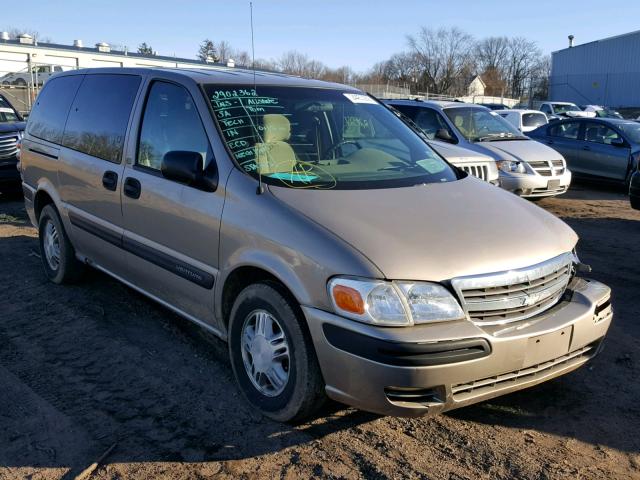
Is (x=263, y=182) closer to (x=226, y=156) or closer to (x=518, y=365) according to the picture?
(x=226, y=156)

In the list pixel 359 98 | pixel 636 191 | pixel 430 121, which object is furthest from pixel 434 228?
pixel 430 121

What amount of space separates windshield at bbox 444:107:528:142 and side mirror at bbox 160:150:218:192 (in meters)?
7.49

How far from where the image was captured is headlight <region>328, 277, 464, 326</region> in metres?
2.83

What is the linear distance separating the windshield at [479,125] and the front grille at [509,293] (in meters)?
7.47

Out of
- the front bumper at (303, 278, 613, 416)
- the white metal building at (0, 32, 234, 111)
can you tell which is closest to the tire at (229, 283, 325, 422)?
the front bumper at (303, 278, 613, 416)

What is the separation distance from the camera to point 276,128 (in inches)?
154

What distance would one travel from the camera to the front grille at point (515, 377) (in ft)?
9.69

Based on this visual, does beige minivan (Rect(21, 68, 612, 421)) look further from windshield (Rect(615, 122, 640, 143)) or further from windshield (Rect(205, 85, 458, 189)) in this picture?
windshield (Rect(615, 122, 640, 143))

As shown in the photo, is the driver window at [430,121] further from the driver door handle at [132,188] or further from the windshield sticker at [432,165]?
the driver door handle at [132,188]

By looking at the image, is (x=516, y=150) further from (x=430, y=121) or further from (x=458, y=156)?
(x=458, y=156)

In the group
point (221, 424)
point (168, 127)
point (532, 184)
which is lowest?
point (221, 424)

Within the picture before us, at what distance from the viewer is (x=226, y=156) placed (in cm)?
363

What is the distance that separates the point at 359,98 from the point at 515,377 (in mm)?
2495

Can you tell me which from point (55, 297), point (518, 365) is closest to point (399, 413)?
point (518, 365)
